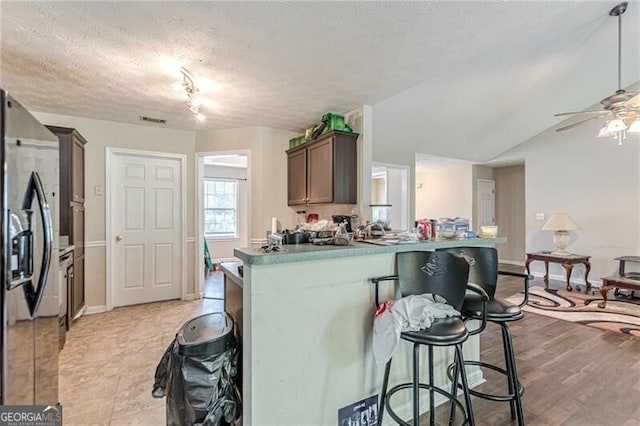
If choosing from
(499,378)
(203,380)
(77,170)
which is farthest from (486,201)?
(77,170)

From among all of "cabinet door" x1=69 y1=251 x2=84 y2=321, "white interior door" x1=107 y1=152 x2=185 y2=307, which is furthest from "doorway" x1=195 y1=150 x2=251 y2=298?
"cabinet door" x1=69 y1=251 x2=84 y2=321

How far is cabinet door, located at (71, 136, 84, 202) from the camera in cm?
327

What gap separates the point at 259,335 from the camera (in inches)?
55.4

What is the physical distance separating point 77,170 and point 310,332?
3.50m

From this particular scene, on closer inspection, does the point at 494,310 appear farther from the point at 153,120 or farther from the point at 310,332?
the point at 153,120

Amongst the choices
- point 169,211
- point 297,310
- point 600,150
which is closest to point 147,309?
point 169,211

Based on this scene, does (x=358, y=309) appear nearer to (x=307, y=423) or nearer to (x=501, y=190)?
(x=307, y=423)

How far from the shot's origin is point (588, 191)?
525 cm

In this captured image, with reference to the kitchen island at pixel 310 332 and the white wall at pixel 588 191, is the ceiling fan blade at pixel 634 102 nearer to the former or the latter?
the white wall at pixel 588 191

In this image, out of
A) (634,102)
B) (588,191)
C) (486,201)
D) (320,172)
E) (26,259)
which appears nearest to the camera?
(26,259)

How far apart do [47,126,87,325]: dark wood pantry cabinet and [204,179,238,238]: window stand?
12.1ft

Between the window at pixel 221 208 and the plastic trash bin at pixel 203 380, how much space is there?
19.8 ft

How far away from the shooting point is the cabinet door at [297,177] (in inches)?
155

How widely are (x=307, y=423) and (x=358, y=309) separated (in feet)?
2.02
